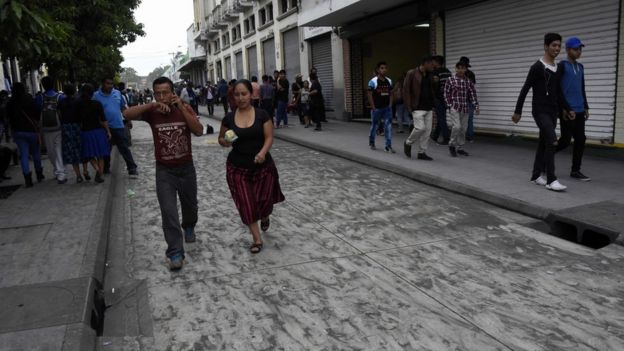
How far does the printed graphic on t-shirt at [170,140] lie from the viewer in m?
4.80

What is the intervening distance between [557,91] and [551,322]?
442 centimetres

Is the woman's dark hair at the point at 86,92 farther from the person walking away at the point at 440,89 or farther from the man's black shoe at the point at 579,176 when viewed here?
the man's black shoe at the point at 579,176

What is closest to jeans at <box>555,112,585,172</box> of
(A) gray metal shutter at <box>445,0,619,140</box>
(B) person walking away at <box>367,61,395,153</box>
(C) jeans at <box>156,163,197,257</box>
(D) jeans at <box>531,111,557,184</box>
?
(D) jeans at <box>531,111,557,184</box>

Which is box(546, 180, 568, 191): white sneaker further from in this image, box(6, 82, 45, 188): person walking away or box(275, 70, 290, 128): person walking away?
box(275, 70, 290, 128): person walking away

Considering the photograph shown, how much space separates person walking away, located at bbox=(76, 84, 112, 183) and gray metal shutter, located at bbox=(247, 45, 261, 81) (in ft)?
74.6

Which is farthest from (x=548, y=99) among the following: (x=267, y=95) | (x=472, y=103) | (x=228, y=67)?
(x=228, y=67)

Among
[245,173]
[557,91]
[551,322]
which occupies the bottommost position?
[551,322]

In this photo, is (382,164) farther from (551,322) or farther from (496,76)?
(551,322)

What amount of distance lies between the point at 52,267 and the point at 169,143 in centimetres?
151

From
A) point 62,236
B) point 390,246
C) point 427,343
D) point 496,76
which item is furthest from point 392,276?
point 496,76

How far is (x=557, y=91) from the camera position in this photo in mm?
7066

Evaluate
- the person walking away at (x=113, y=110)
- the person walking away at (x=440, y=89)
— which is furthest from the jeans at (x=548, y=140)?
the person walking away at (x=113, y=110)

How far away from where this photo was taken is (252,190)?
17.0ft

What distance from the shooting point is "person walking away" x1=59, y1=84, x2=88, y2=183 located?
8.66 meters
